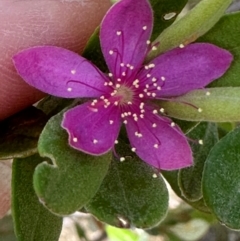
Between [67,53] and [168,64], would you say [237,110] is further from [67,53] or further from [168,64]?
[67,53]

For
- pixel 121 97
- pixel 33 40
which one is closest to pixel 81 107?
pixel 121 97

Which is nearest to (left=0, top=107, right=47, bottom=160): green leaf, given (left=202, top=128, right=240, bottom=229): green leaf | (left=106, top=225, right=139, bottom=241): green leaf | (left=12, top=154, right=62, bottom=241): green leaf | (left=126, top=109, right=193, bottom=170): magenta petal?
(left=12, top=154, right=62, bottom=241): green leaf

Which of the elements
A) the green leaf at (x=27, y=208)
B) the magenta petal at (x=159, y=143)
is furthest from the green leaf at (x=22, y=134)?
the magenta petal at (x=159, y=143)

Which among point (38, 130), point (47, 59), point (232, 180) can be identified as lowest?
point (232, 180)

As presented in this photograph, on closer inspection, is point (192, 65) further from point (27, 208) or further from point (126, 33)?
point (27, 208)

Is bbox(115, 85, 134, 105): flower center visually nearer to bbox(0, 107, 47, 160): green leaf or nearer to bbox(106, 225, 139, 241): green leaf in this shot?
bbox(0, 107, 47, 160): green leaf

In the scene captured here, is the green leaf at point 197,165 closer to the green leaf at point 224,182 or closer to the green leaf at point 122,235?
the green leaf at point 224,182

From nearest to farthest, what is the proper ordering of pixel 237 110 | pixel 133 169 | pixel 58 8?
pixel 237 110 < pixel 133 169 < pixel 58 8

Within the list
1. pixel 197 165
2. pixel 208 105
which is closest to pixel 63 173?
pixel 208 105
